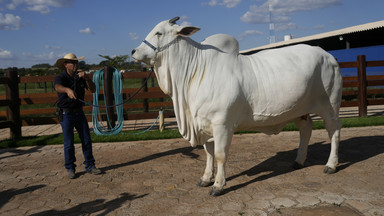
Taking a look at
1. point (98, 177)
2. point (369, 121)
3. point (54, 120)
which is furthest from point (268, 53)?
point (54, 120)

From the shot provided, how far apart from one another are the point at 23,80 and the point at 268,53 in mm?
6638

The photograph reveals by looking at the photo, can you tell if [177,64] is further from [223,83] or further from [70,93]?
[70,93]

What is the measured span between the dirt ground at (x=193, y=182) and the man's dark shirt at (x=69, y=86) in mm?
1045

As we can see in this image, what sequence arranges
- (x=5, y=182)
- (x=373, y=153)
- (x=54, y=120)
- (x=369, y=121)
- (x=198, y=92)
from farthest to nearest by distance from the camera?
(x=54, y=120), (x=369, y=121), (x=373, y=153), (x=5, y=182), (x=198, y=92)

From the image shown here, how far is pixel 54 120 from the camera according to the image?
8.35 m

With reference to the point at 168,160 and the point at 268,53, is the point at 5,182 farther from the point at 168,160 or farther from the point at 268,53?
the point at 268,53

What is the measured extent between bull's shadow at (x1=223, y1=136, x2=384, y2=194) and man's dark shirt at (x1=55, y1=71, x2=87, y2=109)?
8.14ft

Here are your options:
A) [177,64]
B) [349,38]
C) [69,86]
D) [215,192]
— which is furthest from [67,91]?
[349,38]

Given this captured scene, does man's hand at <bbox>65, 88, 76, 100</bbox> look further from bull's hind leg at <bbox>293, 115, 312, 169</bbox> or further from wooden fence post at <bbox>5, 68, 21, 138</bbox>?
wooden fence post at <bbox>5, 68, 21, 138</bbox>

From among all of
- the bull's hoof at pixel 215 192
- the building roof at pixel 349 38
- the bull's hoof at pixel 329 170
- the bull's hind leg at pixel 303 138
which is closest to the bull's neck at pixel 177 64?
the bull's hoof at pixel 215 192

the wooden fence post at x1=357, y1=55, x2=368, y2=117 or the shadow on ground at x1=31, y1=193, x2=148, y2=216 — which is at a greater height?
the wooden fence post at x1=357, y1=55, x2=368, y2=117

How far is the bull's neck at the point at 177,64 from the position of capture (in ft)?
12.9

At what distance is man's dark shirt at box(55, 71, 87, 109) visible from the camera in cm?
485

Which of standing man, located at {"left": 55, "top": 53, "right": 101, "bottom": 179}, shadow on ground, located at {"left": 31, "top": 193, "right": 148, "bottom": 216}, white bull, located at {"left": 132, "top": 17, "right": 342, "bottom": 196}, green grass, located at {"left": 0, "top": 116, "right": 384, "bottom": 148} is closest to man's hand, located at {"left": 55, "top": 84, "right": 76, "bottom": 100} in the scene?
standing man, located at {"left": 55, "top": 53, "right": 101, "bottom": 179}
